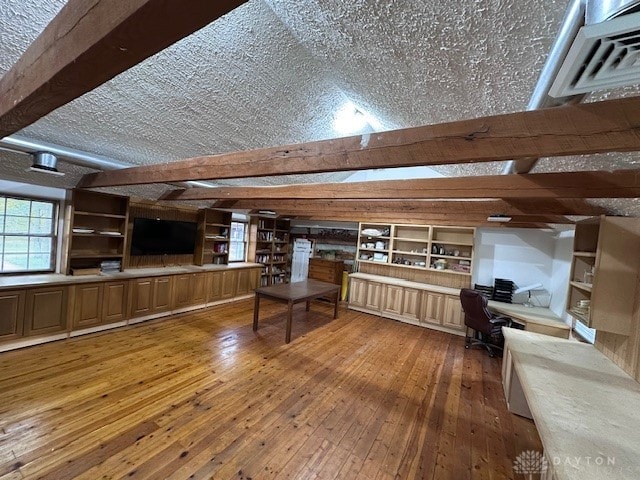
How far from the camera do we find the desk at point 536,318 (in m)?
3.71

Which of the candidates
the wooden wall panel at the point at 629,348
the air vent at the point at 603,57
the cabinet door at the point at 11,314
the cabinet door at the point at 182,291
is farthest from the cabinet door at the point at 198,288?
the wooden wall panel at the point at 629,348

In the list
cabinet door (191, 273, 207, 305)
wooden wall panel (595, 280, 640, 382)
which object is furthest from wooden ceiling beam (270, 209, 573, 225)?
cabinet door (191, 273, 207, 305)

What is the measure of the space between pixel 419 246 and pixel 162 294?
5251 millimetres

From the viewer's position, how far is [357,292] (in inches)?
246

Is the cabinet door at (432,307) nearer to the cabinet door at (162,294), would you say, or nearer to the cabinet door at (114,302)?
the cabinet door at (162,294)

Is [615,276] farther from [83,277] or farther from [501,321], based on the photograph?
[83,277]

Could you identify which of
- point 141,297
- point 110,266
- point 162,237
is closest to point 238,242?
point 162,237

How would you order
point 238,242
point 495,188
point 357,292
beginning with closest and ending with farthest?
point 495,188
point 357,292
point 238,242

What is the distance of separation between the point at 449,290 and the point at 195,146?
5.03 metres

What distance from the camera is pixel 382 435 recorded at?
92.1 inches

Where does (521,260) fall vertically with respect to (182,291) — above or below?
above

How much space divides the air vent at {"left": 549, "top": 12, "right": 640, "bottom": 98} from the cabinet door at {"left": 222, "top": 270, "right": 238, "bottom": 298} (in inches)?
233

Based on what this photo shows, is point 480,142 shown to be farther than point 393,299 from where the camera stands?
No

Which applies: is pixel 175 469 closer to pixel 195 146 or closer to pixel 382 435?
pixel 382 435
